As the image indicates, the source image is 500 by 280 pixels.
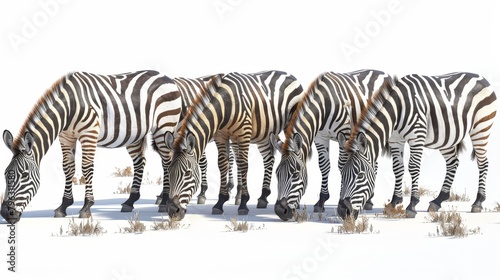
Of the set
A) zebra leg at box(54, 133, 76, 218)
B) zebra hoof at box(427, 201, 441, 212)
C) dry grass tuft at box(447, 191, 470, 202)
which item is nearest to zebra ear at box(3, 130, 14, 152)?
zebra leg at box(54, 133, 76, 218)

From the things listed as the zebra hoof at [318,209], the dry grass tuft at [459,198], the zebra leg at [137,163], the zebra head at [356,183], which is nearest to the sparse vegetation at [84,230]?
the zebra leg at [137,163]

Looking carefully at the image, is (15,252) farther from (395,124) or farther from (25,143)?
(395,124)

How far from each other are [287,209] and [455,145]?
16.6 feet

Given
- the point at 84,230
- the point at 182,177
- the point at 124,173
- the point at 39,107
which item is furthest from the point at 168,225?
the point at 124,173

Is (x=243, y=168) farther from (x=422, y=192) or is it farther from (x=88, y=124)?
(x=422, y=192)

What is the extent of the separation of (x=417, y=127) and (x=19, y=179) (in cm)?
790

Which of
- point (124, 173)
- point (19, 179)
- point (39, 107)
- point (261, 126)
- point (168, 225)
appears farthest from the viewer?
point (124, 173)

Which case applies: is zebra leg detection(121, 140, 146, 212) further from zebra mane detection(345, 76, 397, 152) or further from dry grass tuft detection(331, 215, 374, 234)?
dry grass tuft detection(331, 215, 374, 234)

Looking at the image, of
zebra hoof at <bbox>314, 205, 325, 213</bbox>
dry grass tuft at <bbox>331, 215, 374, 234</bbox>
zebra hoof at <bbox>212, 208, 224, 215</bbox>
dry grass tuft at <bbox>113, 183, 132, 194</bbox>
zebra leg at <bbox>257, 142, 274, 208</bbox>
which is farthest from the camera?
dry grass tuft at <bbox>113, 183, 132, 194</bbox>

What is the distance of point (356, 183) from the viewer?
44.4 ft

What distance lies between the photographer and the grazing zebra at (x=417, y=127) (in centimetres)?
1369

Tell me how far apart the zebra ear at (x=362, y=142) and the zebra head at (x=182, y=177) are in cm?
308

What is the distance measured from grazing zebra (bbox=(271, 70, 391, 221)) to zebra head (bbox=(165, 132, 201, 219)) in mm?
1640

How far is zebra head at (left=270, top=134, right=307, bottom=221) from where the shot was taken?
13836 mm
